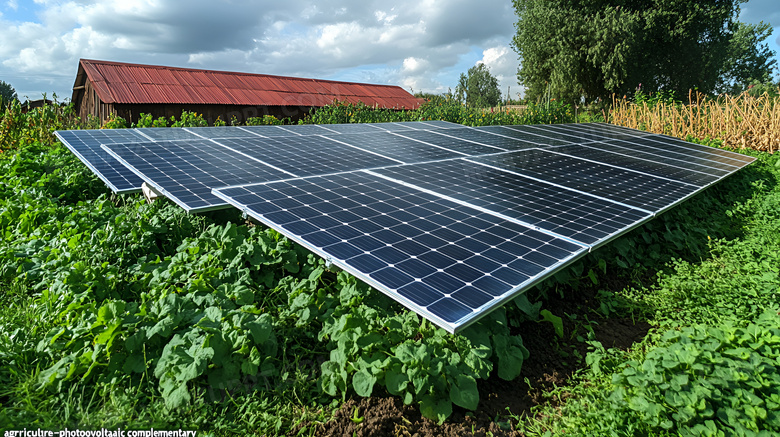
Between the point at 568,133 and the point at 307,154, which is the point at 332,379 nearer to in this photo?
the point at 307,154

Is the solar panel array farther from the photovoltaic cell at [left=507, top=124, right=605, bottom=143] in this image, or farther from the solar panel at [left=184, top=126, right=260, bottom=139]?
the photovoltaic cell at [left=507, top=124, right=605, bottom=143]

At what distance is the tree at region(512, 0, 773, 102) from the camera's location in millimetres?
30203

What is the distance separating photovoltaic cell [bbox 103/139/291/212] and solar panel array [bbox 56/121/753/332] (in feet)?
0.08

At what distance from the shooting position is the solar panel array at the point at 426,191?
3.63 metres

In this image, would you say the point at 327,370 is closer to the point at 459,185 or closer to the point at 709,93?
the point at 459,185

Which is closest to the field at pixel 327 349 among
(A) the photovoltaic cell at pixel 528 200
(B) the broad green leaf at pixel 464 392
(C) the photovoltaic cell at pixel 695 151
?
(B) the broad green leaf at pixel 464 392

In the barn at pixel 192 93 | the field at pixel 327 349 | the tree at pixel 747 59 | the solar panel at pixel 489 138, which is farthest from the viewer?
the tree at pixel 747 59

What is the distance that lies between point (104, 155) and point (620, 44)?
31.7 meters

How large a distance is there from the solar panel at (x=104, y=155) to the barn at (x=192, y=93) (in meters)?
14.0

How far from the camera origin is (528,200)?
5.52m

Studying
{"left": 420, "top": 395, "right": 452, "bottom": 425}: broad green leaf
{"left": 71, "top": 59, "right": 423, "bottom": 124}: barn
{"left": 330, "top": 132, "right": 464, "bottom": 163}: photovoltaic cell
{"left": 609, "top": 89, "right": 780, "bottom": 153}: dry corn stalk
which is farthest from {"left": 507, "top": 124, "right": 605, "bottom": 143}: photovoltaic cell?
{"left": 71, "top": 59, "right": 423, "bottom": 124}: barn

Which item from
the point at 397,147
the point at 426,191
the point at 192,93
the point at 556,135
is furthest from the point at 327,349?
the point at 192,93

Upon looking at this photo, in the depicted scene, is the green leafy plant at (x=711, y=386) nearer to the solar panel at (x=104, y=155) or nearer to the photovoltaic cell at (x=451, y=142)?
the photovoltaic cell at (x=451, y=142)

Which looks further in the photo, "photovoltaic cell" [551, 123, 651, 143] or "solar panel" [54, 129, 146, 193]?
"photovoltaic cell" [551, 123, 651, 143]
